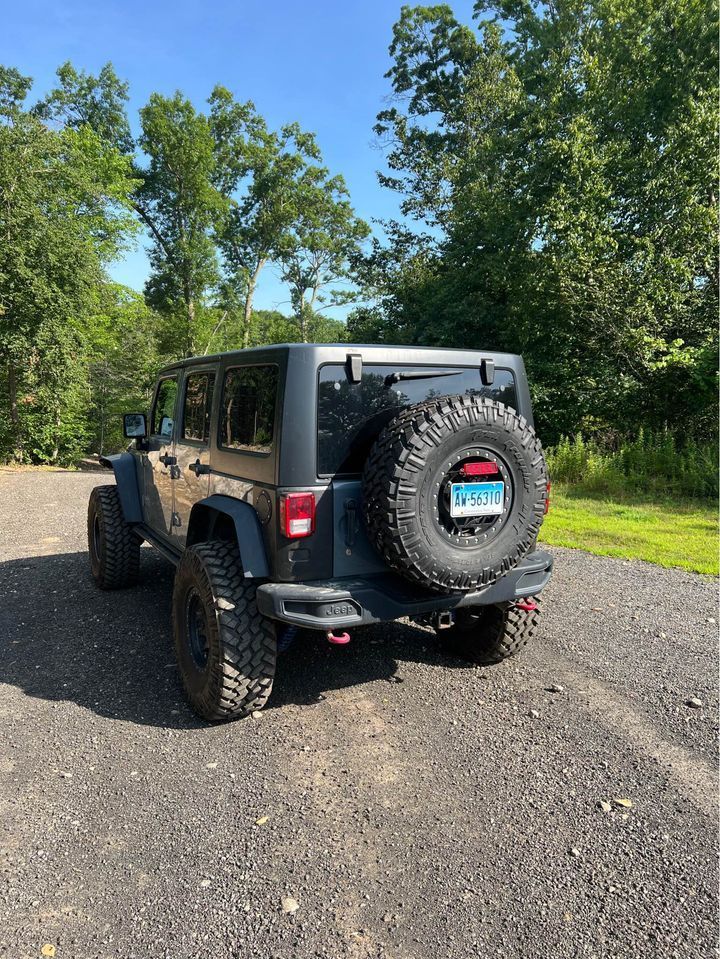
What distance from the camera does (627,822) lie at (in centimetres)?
243

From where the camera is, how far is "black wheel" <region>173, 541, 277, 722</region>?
9.78 ft

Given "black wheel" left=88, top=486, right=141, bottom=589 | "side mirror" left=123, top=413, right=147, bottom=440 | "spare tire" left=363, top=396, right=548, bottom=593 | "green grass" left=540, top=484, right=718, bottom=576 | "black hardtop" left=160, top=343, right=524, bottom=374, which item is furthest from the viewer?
"green grass" left=540, top=484, right=718, bottom=576

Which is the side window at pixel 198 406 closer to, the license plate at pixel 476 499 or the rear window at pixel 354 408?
the rear window at pixel 354 408

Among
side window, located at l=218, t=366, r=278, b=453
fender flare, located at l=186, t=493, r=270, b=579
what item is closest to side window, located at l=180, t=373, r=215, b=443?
side window, located at l=218, t=366, r=278, b=453

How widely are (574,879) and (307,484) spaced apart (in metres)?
1.90

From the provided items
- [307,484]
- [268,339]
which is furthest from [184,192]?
[307,484]

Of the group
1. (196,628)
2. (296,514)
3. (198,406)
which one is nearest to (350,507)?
(296,514)

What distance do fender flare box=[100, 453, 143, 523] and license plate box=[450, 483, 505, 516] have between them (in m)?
3.34

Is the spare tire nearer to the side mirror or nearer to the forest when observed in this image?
the side mirror

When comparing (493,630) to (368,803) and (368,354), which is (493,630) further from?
(368,354)

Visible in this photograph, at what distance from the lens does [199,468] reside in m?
3.79

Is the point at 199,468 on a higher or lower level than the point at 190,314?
lower

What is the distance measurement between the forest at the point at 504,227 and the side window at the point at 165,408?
801 cm

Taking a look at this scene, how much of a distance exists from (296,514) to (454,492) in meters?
0.77
